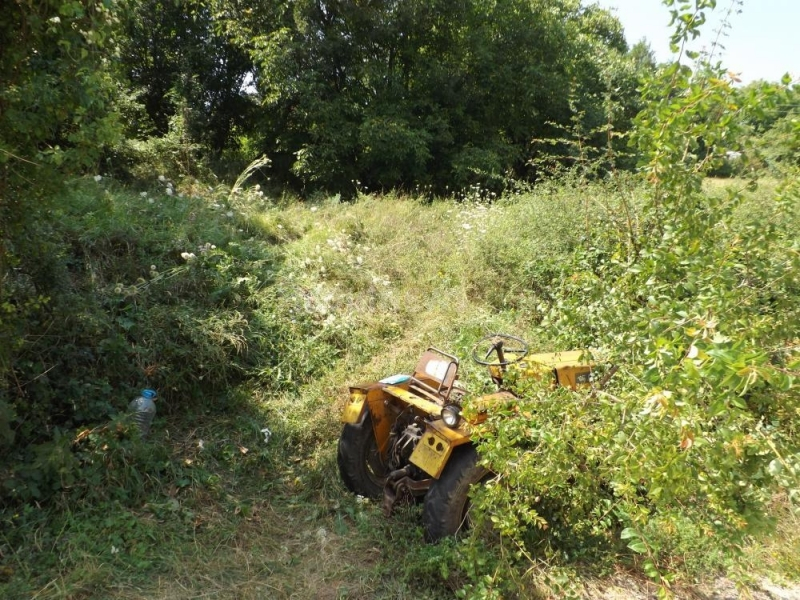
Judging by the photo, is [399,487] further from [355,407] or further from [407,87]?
[407,87]

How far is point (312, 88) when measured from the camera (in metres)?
11.7

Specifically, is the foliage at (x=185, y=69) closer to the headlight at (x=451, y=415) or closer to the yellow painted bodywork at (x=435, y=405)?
the yellow painted bodywork at (x=435, y=405)

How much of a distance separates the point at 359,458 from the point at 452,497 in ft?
3.16

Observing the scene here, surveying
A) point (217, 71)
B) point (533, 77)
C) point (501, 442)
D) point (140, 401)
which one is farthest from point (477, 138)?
point (501, 442)

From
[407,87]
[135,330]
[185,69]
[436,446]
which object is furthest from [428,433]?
[185,69]

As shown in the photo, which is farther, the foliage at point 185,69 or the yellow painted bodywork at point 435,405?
the foliage at point 185,69

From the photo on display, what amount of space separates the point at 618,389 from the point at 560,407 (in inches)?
16.0

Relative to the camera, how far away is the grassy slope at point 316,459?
10.9 feet

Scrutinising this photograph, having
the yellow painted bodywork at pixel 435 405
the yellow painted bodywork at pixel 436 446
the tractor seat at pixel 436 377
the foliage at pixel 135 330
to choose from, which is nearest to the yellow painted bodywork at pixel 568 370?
the yellow painted bodywork at pixel 435 405

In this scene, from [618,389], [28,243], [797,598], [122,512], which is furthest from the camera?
[28,243]

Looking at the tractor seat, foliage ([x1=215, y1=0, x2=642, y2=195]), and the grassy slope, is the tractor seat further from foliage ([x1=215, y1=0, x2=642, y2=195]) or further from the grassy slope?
foliage ([x1=215, y1=0, x2=642, y2=195])

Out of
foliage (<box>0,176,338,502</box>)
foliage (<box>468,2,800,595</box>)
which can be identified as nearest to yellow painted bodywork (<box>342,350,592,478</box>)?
foliage (<box>468,2,800,595</box>)

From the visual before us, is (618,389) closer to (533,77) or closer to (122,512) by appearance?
(122,512)

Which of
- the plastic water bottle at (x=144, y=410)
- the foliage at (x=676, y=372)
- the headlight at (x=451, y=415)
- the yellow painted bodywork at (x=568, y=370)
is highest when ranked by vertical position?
the foliage at (x=676, y=372)
